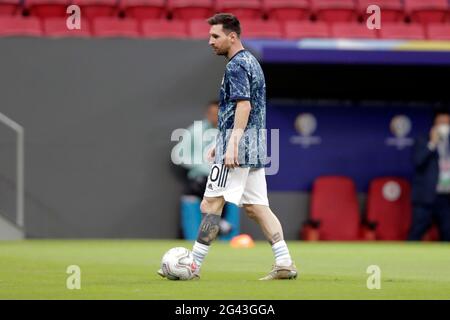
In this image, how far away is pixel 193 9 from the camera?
65.9 ft

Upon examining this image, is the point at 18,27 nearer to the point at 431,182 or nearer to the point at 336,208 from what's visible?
the point at 336,208

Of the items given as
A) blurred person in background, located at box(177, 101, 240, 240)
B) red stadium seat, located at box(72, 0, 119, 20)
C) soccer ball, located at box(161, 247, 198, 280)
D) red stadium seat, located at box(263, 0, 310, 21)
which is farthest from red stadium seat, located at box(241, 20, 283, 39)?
soccer ball, located at box(161, 247, 198, 280)

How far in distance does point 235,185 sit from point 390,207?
10.8 metres

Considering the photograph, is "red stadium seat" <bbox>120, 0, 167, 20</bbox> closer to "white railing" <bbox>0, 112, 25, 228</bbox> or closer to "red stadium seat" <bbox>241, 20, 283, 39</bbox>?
"red stadium seat" <bbox>241, 20, 283, 39</bbox>

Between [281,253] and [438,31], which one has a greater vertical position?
[438,31]

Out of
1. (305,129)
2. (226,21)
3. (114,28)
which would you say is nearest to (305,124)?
(305,129)

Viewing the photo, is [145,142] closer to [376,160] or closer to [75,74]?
[75,74]

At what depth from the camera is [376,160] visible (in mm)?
20266

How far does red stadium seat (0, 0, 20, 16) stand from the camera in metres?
19.5

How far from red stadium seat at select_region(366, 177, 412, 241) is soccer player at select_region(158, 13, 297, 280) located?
10187mm

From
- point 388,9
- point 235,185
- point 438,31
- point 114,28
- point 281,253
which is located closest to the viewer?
point 235,185

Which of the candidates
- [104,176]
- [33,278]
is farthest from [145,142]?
[33,278]

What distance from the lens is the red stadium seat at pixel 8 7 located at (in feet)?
63.9

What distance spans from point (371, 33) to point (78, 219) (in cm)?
621
